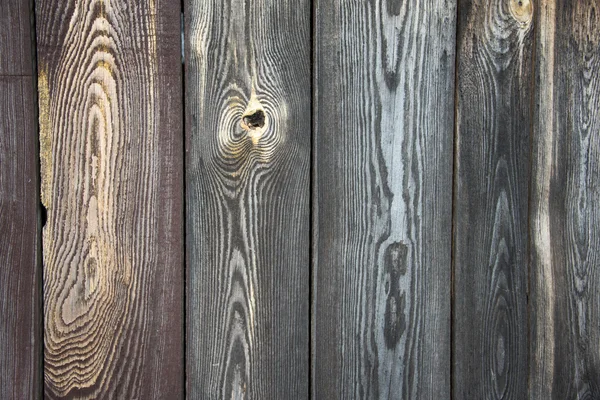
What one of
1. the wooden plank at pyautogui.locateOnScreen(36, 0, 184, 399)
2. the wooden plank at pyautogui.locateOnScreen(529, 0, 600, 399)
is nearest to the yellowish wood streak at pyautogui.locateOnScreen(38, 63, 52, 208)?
the wooden plank at pyautogui.locateOnScreen(36, 0, 184, 399)

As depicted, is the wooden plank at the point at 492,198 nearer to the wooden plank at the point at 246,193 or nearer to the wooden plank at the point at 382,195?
the wooden plank at the point at 382,195

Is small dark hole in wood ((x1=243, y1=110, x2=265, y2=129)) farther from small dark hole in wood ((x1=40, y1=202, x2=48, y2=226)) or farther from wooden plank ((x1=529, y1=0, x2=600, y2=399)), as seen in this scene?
wooden plank ((x1=529, y1=0, x2=600, y2=399))

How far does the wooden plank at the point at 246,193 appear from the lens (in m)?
0.96

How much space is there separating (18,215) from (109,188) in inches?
6.0

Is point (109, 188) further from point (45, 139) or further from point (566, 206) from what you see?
point (566, 206)

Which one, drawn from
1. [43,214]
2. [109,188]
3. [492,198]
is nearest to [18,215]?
[43,214]

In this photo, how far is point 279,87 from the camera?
972mm

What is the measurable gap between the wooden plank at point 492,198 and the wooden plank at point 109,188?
0.51 meters

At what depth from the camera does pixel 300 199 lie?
0.98m

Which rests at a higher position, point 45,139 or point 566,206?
point 45,139

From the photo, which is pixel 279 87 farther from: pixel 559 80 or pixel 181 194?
pixel 559 80

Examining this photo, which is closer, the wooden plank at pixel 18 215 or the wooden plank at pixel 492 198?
the wooden plank at pixel 18 215

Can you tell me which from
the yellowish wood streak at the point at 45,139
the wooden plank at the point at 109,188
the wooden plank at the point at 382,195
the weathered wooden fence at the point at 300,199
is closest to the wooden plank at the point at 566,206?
the weathered wooden fence at the point at 300,199

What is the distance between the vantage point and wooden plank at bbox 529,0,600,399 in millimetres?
1030
